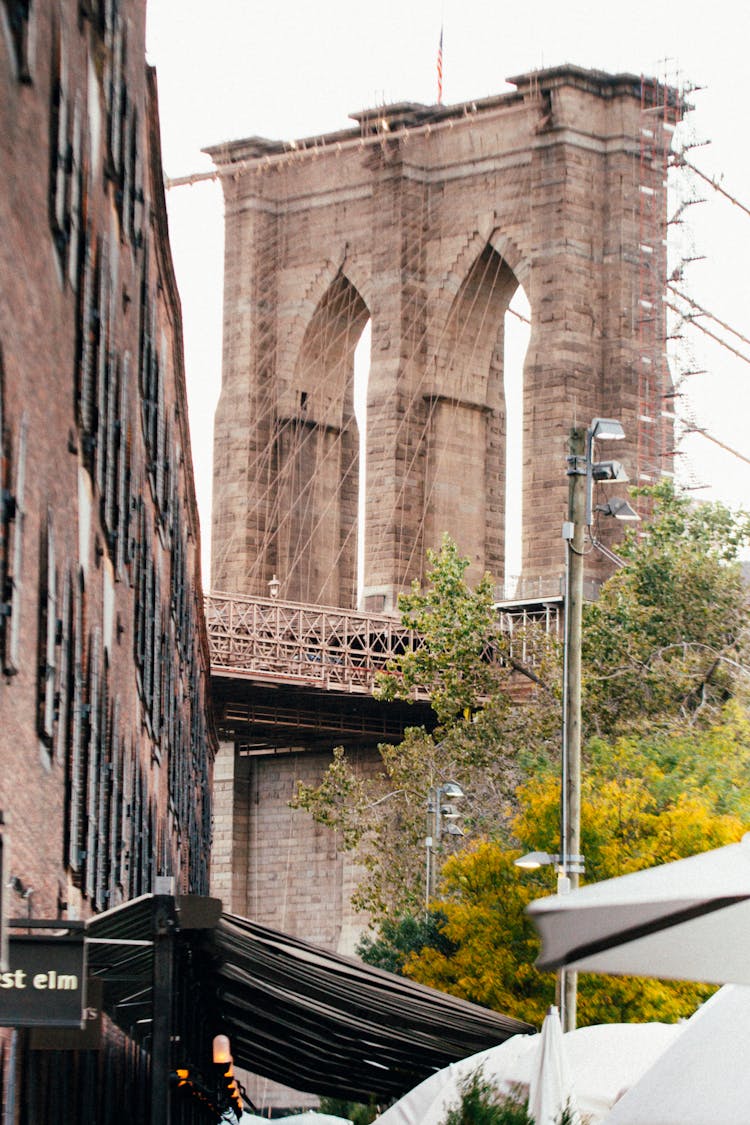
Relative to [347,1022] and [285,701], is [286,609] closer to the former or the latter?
[285,701]

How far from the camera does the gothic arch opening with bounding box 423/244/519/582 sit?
8250 centimetres

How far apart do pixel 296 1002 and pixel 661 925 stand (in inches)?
232

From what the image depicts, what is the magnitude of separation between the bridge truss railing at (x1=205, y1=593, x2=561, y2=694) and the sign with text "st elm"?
55.8m

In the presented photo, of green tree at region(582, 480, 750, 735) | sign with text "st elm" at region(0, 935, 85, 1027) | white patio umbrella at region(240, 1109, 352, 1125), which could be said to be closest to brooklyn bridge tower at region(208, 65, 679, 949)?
green tree at region(582, 480, 750, 735)

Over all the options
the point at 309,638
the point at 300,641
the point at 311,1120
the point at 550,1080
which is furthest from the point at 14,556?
the point at 309,638

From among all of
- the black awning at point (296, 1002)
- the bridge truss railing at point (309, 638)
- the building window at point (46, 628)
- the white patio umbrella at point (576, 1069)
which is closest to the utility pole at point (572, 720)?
the black awning at point (296, 1002)

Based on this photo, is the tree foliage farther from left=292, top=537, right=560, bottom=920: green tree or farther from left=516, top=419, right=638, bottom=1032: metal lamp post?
left=516, top=419, right=638, bottom=1032: metal lamp post

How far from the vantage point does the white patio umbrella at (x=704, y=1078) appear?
6938mm

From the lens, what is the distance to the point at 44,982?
8.43m

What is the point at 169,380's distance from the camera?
2156cm

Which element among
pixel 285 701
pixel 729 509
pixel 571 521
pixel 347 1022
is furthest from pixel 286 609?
pixel 347 1022

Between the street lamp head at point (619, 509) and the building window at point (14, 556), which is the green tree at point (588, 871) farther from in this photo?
the building window at point (14, 556)

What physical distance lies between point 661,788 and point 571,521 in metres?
12.2

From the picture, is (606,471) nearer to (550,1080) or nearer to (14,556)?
(550,1080)
